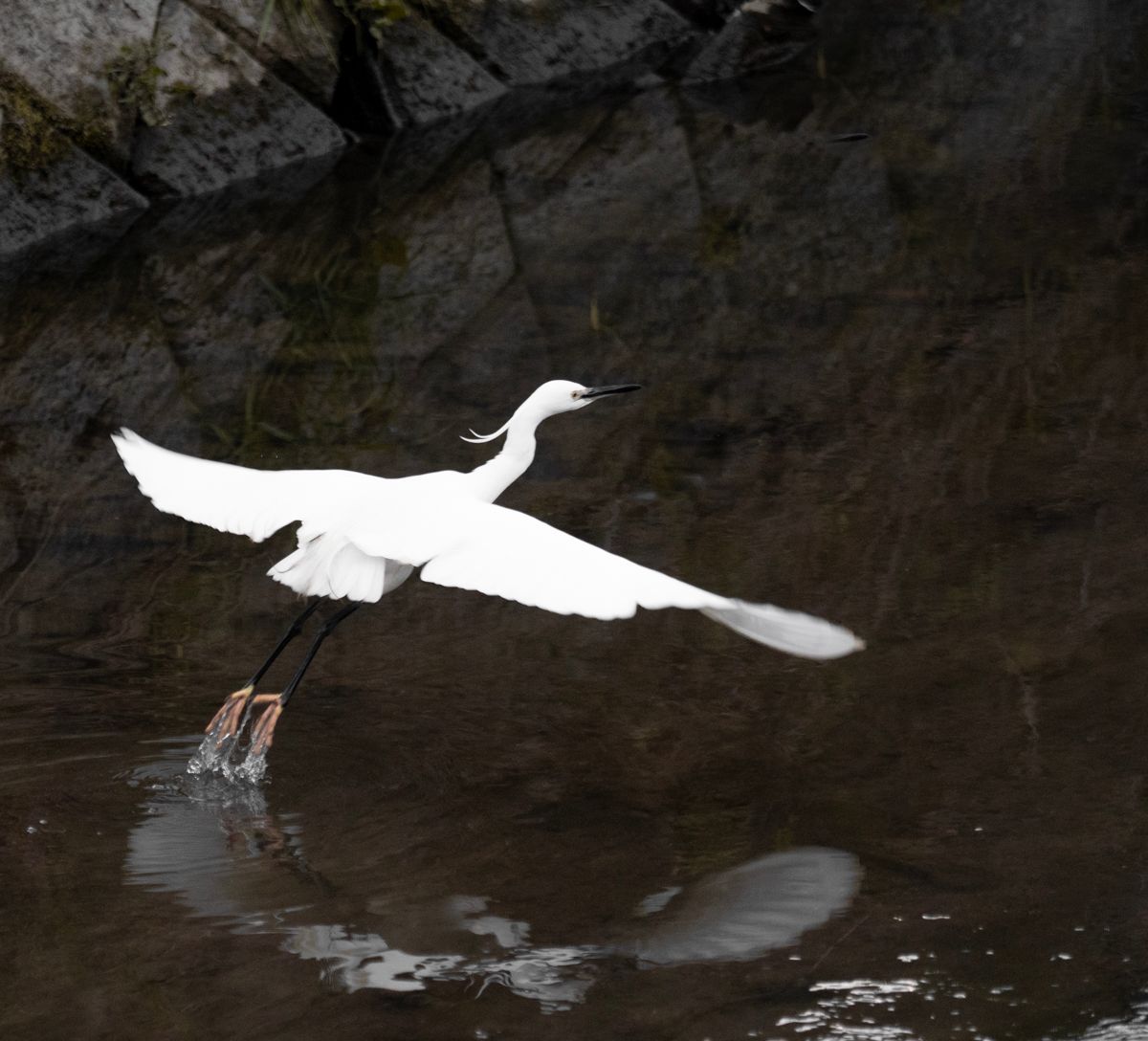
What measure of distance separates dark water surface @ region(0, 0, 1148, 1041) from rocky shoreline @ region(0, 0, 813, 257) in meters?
0.47

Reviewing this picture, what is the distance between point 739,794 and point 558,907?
624mm

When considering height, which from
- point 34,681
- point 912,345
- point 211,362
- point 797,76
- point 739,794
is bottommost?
point 739,794

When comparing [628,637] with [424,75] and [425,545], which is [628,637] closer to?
[425,545]

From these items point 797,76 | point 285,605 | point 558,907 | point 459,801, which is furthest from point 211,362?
point 797,76

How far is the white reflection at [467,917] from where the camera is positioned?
3.37 meters

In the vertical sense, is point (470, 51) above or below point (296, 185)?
above

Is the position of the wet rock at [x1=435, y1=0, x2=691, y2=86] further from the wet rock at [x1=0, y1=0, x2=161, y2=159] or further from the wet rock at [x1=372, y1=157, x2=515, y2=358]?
the wet rock at [x1=0, y1=0, x2=161, y2=159]

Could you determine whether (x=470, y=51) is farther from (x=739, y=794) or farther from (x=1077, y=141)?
(x=739, y=794)

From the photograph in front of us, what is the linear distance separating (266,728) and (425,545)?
0.78 metres

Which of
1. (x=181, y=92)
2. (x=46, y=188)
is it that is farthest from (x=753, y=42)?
(x=46, y=188)

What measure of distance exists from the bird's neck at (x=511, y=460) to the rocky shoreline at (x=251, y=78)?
5.52 m

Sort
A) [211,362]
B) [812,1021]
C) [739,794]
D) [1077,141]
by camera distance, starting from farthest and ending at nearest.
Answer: [1077,141] → [211,362] → [739,794] → [812,1021]

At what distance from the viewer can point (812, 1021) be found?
3.14 m

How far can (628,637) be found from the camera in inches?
193
